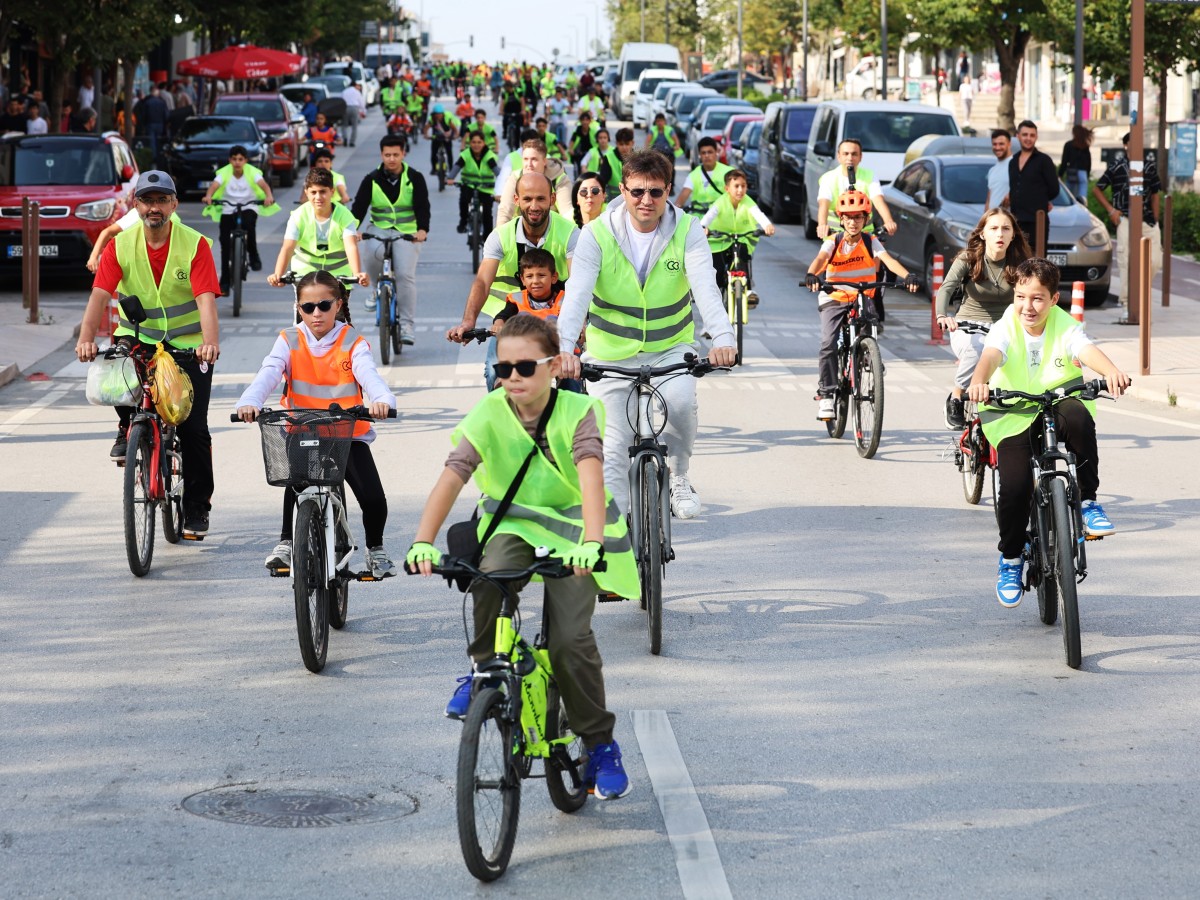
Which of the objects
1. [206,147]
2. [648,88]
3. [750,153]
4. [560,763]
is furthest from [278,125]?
[560,763]

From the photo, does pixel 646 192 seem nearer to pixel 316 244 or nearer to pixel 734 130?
pixel 316 244

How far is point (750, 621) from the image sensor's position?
27.4ft

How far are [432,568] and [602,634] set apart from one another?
2.88m

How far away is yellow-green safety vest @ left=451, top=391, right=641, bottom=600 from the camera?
568 cm

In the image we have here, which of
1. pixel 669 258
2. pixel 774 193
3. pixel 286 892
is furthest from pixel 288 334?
pixel 774 193

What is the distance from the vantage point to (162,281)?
31.6 feet

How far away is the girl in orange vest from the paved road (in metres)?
0.49

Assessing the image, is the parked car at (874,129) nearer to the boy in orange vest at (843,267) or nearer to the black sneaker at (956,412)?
the boy in orange vest at (843,267)

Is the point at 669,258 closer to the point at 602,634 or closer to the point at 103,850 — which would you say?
the point at 602,634

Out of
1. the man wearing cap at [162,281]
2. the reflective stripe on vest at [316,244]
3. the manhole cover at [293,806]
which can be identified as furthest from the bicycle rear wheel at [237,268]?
the manhole cover at [293,806]

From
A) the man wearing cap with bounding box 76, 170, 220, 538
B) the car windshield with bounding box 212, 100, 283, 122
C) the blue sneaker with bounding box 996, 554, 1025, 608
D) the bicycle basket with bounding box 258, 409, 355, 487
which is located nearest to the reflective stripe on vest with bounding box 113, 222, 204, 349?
the man wearing cap with bounding box 76, 170, 220, 538

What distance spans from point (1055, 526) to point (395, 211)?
10344 mm

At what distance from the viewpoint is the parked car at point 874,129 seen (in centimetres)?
2853

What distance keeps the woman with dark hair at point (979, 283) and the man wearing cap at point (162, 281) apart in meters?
→ 3.85
